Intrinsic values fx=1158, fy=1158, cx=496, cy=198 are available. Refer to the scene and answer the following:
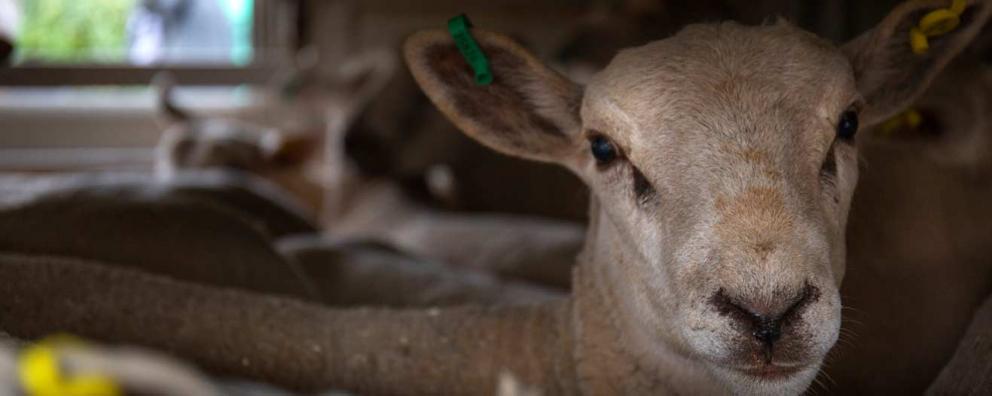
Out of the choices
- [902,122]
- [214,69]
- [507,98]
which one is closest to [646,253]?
[507,98]

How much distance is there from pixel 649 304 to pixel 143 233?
1.74m

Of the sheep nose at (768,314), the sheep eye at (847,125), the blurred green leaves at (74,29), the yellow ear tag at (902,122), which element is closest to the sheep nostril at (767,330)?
the sheep nose at (768,314)

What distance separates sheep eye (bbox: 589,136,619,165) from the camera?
2686 millimetres

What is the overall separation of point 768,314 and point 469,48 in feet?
3.55

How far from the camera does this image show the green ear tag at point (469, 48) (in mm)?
2764

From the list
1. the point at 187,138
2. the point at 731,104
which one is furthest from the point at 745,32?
the point at 187,138

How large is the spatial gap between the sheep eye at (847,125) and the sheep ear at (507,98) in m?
0.68

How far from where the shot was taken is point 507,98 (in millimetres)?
3004

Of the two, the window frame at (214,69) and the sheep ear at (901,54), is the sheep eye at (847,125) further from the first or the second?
the window frame at (214,69)

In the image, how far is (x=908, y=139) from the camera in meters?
3.71

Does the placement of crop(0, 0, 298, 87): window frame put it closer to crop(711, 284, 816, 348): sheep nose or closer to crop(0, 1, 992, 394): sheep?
crop(0, 1, 992, 394): sheep

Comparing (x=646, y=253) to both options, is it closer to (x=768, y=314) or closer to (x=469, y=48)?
(x=768, y=314)

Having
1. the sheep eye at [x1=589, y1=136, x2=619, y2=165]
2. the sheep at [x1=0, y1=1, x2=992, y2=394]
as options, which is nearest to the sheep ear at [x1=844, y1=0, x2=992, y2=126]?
the sheep at [x1=0, y1=1, x2=992, y2=394]

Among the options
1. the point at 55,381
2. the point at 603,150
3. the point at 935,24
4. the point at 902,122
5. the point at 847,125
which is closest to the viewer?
the point at 55,381
